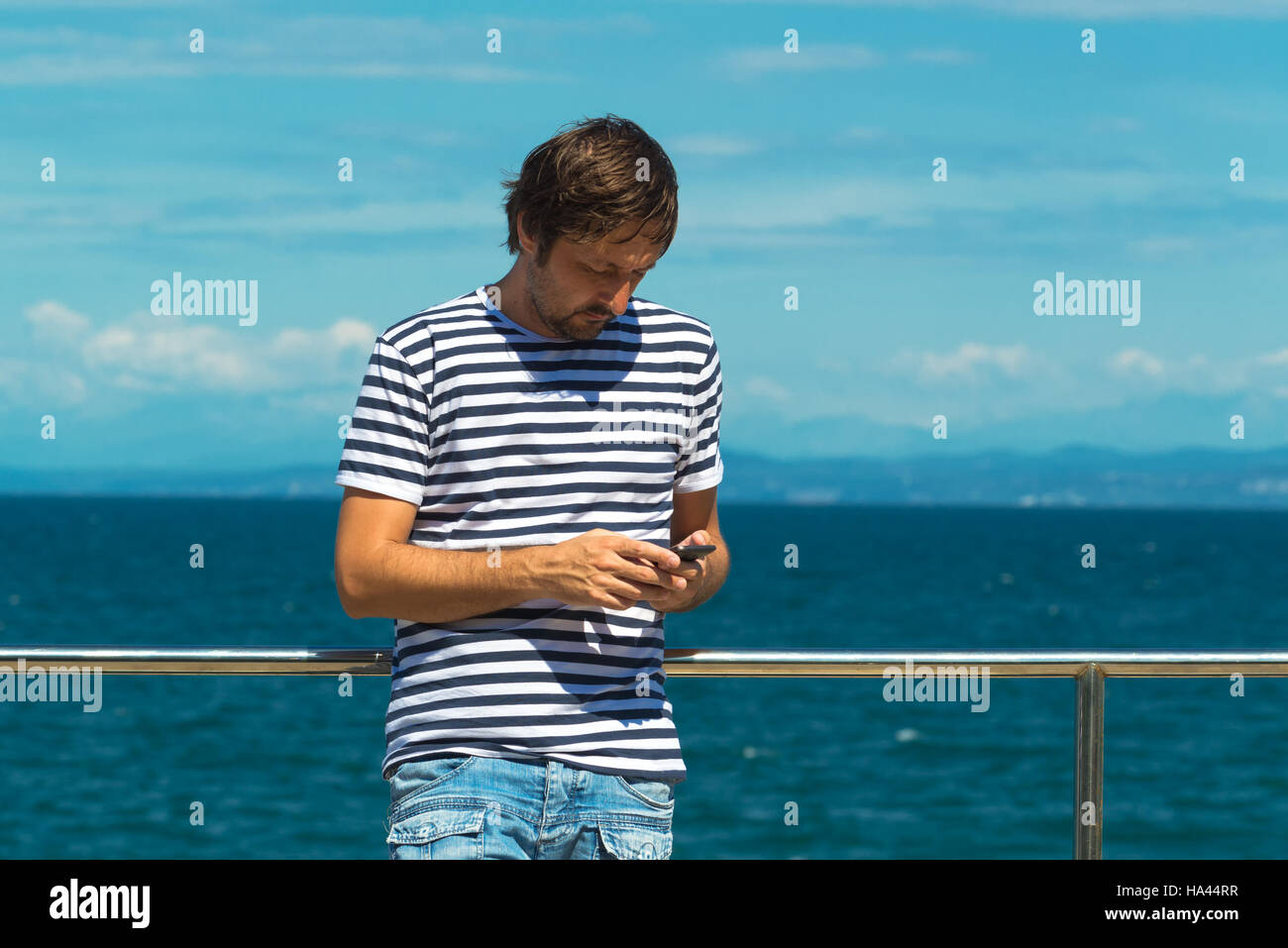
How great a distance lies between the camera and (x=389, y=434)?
7.31 ft

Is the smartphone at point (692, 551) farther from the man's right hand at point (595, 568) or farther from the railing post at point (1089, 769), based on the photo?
the railing post at point (1089, 769)

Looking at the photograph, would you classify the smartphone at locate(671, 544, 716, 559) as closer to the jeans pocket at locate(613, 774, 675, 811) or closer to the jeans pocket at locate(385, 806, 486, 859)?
the jeans pocket at locate(613, 774, 675, 811)

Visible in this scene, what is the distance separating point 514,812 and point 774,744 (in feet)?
74.8

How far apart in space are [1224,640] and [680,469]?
138 ft

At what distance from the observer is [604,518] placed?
2320 mm

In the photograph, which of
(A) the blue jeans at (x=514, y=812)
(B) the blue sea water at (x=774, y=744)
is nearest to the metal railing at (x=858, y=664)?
(A) the blue jeans at (x=514, y=812)

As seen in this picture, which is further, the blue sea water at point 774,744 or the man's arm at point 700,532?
the blue sea water at point 774,744

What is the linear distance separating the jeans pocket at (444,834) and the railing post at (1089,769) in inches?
51.2

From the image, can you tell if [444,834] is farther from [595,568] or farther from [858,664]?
[858,664]

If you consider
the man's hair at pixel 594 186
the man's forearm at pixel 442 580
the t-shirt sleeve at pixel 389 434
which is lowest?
the man's forearm at pixel 442 580

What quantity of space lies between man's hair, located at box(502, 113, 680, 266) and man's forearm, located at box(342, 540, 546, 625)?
0.48 metres

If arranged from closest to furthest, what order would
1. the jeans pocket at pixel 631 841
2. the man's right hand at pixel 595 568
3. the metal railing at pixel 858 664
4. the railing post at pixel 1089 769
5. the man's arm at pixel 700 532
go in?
the man's right hand at pixel 595 568 → the jeans pocket at pixel 631 841 → the man's arm at pixel 700 532 → the metal railing at pixel 858 664 → the railing post at pixel 1089 769

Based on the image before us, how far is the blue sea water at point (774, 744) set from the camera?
1906 centimetres

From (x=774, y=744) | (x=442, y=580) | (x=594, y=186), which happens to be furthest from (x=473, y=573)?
(x=774, y=744)
